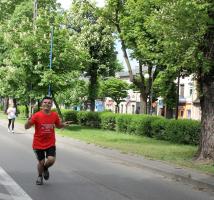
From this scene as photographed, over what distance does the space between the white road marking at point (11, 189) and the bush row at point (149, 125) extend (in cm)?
1313

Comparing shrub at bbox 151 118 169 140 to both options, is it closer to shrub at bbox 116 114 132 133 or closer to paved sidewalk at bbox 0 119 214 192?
shrub at bbox 116 114 132 133

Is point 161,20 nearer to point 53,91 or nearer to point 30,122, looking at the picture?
point 30,122

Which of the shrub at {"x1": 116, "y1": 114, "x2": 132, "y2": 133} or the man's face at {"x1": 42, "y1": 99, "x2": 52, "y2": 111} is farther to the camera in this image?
the shrub at {"x1": 116, "y1": 114, "x2": 132, "y2": 133}

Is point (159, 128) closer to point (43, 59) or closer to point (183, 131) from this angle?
point (183, 131)

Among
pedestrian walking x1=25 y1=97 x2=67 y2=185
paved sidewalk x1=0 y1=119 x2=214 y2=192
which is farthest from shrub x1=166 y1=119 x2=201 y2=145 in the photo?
pedestrian walking x1=25 y1=97 x2=67 y2=185

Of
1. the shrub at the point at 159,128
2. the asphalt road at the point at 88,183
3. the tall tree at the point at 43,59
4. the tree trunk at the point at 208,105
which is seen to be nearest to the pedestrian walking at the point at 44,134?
the asphalt road at the point at 88,183

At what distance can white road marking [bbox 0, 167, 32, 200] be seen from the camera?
8906mm

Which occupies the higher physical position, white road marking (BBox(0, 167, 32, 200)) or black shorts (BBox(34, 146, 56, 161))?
black shorts (BBox(34, 146, 56, 161))

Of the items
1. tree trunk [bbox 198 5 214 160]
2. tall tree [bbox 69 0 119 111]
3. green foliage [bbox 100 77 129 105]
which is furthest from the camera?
green foliage [bbox 100 77 129 105]

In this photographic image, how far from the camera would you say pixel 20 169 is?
1288cm

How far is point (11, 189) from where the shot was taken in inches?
384

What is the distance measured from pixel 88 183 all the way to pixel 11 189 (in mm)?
1857

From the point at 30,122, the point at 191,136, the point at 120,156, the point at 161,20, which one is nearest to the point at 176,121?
the point at 191,136

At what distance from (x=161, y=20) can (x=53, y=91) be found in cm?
2061
